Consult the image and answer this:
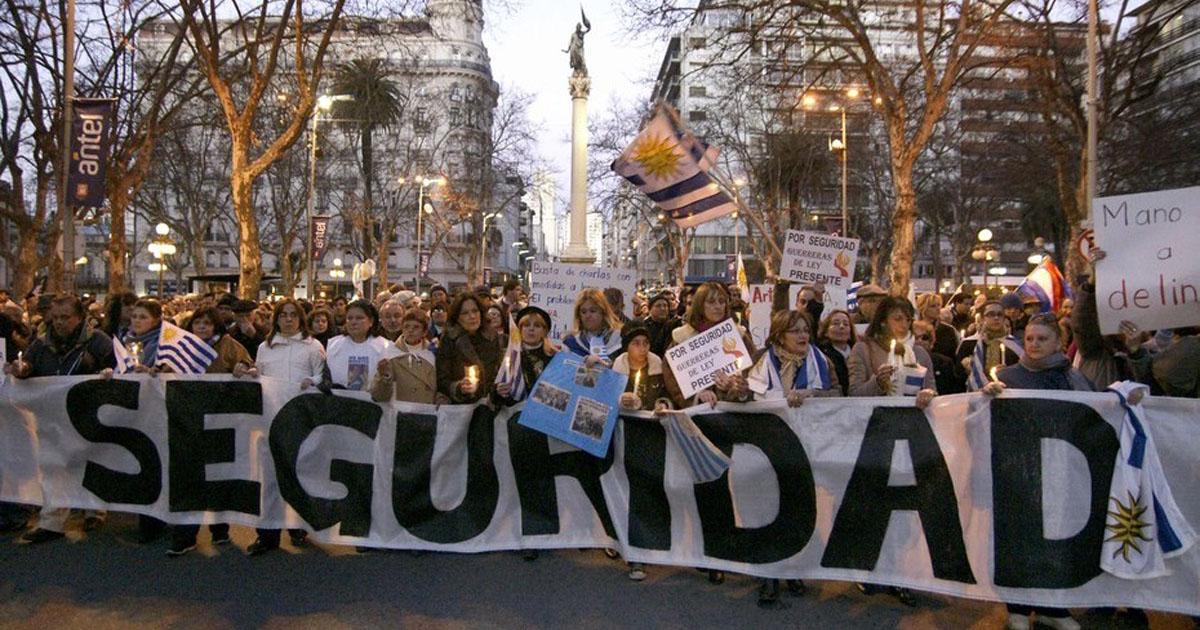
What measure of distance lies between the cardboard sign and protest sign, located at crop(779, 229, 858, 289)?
15.2ft

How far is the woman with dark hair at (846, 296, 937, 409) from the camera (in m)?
5.40

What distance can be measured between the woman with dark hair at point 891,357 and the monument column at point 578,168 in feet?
63.5

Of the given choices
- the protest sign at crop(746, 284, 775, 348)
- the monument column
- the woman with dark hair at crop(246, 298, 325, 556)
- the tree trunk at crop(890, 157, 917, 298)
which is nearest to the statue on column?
the monument column

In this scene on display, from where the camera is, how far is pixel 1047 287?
812 cm

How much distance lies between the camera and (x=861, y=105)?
41.7m

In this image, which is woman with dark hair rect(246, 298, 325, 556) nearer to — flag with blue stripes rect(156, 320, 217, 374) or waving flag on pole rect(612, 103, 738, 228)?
flag with blue stripes rect(156, 320, 217, 374)

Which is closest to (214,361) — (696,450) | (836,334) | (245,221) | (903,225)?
(696,450)

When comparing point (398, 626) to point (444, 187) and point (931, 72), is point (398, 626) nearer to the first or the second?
point (931, 72)

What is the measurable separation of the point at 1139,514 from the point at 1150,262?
4.72 feet

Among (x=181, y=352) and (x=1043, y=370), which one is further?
(x=181, y=352)

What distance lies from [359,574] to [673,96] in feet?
263

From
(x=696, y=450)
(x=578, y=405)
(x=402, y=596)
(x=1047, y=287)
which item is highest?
(x=1047, y=287)

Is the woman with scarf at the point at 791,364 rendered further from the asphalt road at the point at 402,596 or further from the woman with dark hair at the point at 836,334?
the asphalt road at the point at 402,596

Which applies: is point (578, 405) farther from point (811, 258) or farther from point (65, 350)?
point (811, 258)
